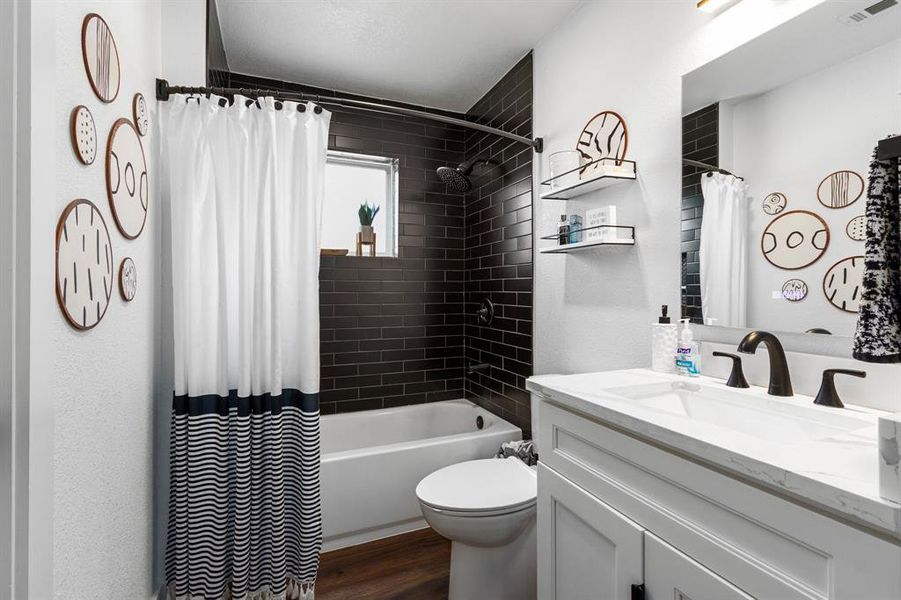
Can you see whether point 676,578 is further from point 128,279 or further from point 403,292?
point 403,292

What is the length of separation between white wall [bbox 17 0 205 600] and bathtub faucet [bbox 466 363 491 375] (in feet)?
5.71

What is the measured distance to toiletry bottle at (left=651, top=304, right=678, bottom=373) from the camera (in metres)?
1.47

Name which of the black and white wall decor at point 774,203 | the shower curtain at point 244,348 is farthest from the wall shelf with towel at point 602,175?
the shower curtain at point 244,348

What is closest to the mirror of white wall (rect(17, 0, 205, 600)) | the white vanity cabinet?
the white vanity cabinet

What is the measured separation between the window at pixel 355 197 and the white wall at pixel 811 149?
2184mm

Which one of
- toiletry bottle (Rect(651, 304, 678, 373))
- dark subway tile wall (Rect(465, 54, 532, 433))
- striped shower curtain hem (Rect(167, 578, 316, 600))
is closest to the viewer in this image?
toiletry bottle (Rect(651, 304, 678, 373))

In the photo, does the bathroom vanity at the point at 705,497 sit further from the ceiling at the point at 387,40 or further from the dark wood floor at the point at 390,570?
the ceiling at the point at 387,40

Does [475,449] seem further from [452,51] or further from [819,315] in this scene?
[452,51]

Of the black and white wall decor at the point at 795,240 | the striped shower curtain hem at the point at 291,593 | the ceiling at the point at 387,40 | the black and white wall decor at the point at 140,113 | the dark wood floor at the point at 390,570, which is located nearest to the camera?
the black and white wall decor at the point at 795,240

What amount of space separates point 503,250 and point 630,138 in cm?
110

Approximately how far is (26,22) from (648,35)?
5.90 feet

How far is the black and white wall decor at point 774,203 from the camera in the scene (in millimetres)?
1225

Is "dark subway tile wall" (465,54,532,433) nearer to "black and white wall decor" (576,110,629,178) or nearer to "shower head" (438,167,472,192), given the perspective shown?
"shower head" (438,167,472,192)

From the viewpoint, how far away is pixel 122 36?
1.25 m
